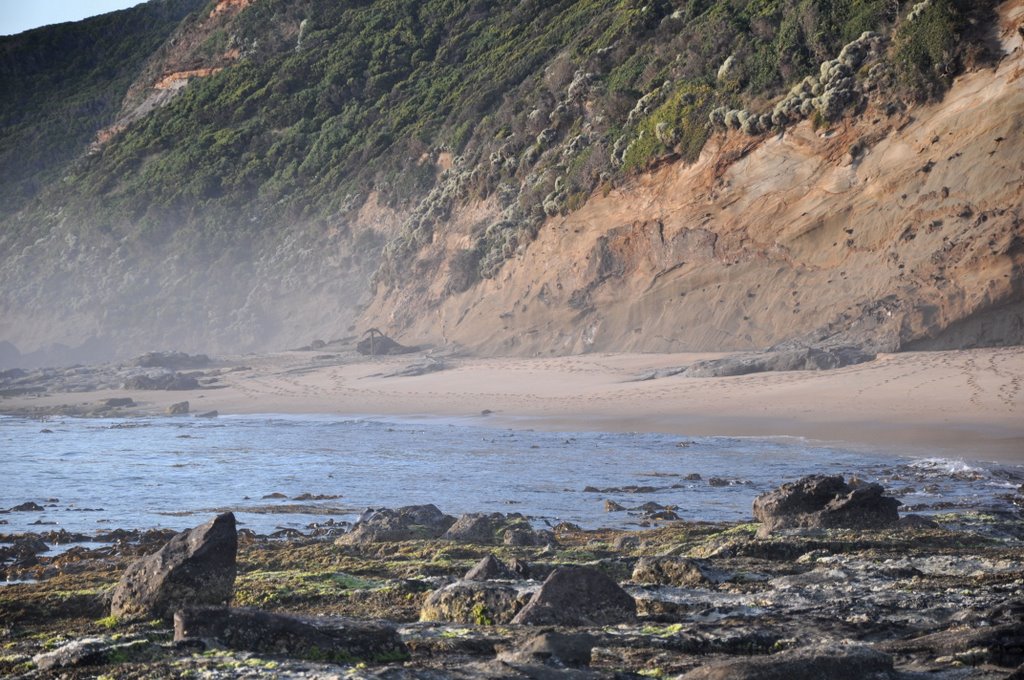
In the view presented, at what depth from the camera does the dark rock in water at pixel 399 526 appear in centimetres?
788

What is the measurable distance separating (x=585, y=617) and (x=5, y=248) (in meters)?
52.7

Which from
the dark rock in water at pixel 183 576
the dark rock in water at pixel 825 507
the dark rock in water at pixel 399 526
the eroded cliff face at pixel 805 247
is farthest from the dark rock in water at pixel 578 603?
the eroded cliff face at pixel 805 247

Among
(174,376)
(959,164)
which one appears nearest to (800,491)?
(959,164)

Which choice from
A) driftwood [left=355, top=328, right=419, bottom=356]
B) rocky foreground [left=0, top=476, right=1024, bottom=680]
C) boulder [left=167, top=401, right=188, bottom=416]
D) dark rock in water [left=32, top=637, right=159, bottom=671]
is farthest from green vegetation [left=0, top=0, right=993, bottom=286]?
dark rock in water [left=32, top=637, right=159, bottom=671]

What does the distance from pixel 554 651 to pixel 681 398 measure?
45.6ft

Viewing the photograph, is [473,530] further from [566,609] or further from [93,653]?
[93,653]

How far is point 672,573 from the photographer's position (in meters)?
5.20

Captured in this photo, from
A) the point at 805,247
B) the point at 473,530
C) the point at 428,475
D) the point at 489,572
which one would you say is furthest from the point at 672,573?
the point at 805,247

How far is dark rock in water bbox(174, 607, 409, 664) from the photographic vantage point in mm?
3734

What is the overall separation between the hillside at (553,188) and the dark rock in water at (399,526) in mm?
11731

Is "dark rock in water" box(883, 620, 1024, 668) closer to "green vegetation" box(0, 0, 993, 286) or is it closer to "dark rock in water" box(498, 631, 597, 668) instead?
"dark rock in water" box(498, 631, 597, 668)

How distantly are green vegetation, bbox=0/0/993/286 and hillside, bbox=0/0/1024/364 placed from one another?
0.34ft

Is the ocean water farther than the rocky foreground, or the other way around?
the ocean water

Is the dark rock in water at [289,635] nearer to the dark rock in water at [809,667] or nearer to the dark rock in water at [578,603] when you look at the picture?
the dark rock in water at [578,603]
